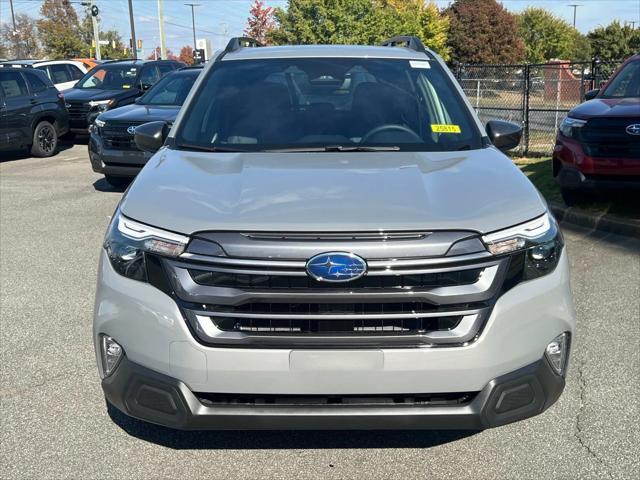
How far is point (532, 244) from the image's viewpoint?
2973 millimetres

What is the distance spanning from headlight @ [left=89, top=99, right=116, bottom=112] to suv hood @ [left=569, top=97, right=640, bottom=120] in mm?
10776

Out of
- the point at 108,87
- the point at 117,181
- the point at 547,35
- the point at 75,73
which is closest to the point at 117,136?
the point at 117,181

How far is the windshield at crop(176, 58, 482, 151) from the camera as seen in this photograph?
4.07m

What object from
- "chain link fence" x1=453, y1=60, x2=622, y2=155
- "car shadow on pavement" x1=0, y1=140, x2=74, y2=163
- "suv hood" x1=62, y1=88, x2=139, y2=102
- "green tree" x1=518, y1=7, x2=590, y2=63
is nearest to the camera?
"chain link fence" x1=453, y1=60, x2=622, y2=155

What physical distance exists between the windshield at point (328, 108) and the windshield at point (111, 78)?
13758mm

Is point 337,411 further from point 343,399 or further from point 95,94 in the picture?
point 95,94

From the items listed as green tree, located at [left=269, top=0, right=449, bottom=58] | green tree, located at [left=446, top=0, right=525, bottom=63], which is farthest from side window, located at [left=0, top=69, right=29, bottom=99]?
green tree, located at [left=446, top=0, right=525, bottom=63]

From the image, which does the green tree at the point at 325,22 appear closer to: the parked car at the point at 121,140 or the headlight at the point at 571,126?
the parked car at the point at 121,140

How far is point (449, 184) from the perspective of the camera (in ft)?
10.6

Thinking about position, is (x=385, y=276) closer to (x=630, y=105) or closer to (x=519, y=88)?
(x=630, y=105)

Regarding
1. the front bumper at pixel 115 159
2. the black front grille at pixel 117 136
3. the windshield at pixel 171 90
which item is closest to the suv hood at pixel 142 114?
the black front grille at pixel 117 136

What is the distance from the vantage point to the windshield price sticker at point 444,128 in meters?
Answer: 4.13

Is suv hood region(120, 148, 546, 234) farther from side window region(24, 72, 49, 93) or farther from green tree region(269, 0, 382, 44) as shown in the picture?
green tree region(269, 0, 382, 44)

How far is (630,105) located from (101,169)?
7267 mm
